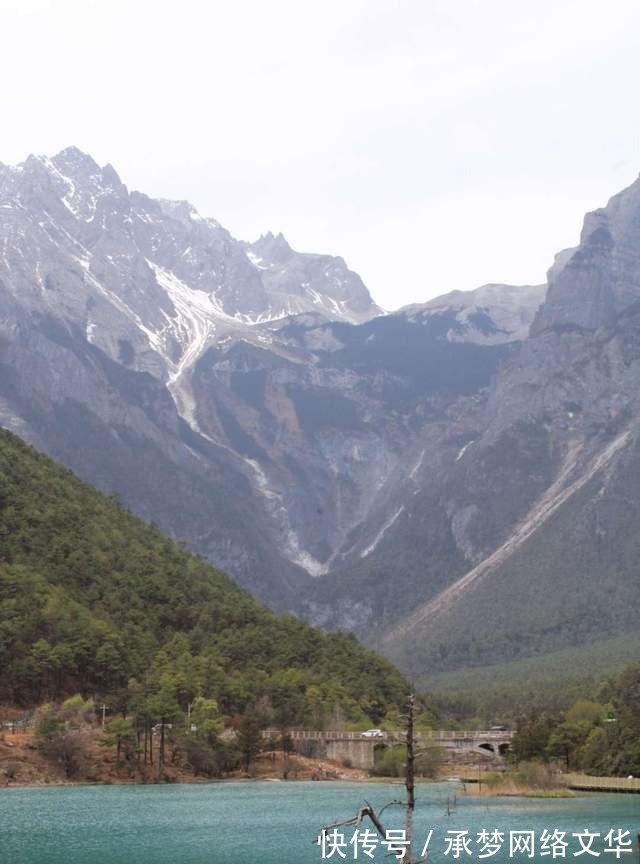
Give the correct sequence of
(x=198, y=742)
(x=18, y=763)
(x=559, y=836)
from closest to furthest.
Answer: (x=559, y=836)
(x=18, y=763)
(x=198, y=742)

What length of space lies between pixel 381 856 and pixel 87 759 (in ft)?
225

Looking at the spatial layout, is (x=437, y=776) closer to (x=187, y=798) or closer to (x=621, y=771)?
(x=621, y=771)

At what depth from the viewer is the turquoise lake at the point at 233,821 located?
309 ft

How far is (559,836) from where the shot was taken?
101312mm

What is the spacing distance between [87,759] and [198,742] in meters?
15.1

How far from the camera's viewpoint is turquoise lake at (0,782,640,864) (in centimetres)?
9412

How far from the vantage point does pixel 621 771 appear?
156m

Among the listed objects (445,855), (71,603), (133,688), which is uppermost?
(71,603)

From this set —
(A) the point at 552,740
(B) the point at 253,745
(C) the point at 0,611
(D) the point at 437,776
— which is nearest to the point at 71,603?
(C) the point at 0,611

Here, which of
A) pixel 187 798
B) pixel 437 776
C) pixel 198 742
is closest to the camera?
pixel 187 798

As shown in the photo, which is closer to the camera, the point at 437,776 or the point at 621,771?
the point at 621,771

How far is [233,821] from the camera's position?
114m

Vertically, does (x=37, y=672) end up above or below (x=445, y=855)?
above

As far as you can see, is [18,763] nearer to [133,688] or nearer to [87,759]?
[87,759]
